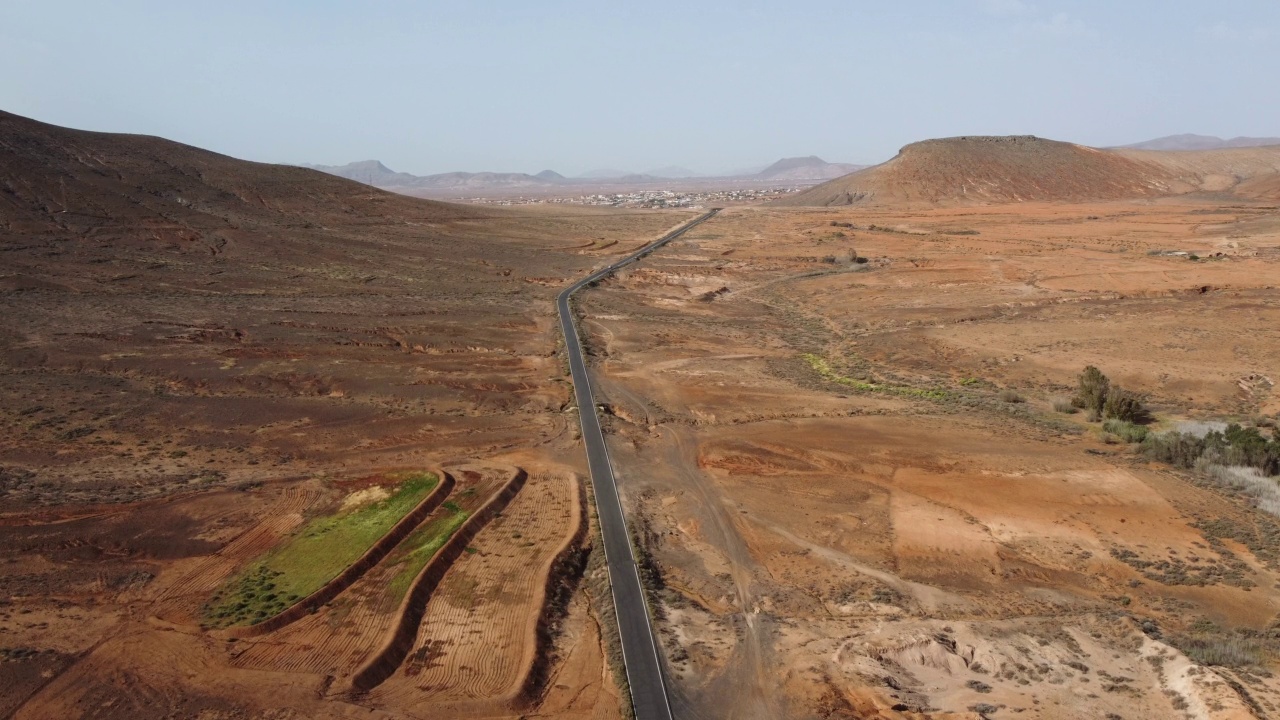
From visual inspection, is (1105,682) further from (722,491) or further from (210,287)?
(210,287)

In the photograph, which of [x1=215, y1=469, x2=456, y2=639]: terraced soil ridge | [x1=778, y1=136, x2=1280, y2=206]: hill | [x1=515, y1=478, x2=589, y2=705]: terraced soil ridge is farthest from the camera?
[x1=778, y1=136, x2=1280, y2=206]: hill

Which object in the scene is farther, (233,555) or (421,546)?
(421,546)

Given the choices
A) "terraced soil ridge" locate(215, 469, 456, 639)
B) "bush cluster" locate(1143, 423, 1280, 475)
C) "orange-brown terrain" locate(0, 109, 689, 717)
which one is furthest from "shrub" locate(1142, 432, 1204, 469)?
"terraced soil ridge" locate(215, 469, 456, 639)

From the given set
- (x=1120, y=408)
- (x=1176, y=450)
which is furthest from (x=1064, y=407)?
(x=1176, y=450)

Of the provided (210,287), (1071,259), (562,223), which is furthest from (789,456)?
(562,223)

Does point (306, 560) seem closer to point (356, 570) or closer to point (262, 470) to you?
point (356, 570)

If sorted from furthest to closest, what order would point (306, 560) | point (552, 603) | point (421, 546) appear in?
point (421, 546)
point (306, 560)
point (552, 603)

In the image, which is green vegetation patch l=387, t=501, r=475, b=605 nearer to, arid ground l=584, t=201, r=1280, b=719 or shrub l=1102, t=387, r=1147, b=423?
arid ground l=584, t=201, r=1280, b=719

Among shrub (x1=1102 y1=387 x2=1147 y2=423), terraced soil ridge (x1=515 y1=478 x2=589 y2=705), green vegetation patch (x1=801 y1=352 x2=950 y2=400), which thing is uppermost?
shrub (x1=1102 y1=387 x2=1147 y2=423)
